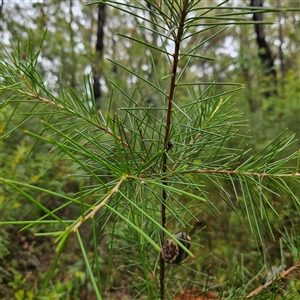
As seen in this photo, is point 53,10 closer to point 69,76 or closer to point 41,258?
point 69,76

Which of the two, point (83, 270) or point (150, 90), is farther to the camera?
point (150, 90)

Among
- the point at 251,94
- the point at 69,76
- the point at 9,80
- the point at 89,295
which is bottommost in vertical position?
the point at 89,295

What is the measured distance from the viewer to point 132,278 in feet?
4.51

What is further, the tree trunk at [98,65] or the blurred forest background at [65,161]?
the tree trunk at [98,65]

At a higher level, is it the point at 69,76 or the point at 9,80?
the point at 69,76

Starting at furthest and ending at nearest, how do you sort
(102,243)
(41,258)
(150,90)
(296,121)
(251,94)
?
(251,94)
(150,90)
(296,121)
(41,258)
(102,243)

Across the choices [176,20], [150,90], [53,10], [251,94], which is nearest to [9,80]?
[176,20]

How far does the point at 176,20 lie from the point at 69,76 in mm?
2883

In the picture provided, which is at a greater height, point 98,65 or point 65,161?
point 98,65

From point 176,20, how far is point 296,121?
231cm

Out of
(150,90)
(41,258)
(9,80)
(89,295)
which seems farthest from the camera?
(150,90)

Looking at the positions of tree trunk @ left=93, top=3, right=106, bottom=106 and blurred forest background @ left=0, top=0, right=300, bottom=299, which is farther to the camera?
tree trunk @ left=93, top=3, right=106, bottom=106

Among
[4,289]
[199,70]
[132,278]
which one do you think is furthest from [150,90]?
[199,70]

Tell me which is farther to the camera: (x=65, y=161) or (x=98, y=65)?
(x=98, y=65)
